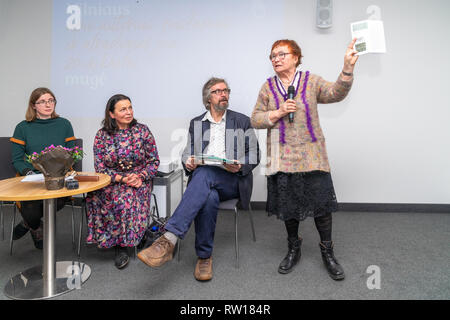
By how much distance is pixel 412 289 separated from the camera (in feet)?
5.77

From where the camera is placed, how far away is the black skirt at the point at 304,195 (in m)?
1.87

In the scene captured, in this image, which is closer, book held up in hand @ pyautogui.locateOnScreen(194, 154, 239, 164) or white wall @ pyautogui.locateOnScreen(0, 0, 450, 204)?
book held up in hand @ pyautogui.locateOnScreen(194, 154, 239, 164)

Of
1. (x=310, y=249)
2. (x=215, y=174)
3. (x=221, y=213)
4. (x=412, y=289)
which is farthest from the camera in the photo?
(x=221, y=213)

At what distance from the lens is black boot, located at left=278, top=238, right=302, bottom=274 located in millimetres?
1983

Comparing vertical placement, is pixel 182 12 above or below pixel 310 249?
above

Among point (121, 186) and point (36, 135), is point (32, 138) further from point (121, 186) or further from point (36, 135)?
point (121, 186)

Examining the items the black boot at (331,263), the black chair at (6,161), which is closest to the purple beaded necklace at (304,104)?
the black boot at (331,263)

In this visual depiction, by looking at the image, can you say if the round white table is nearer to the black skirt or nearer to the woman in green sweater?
the woman in green sweater

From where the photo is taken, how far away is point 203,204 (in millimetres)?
1924

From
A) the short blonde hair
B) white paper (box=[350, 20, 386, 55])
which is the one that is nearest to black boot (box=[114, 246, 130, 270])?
the short blonde hair

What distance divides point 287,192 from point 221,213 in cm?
154

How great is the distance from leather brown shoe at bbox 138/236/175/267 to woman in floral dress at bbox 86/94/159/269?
0.43m

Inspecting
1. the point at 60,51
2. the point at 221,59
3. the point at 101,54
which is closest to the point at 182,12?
the point at 221,59

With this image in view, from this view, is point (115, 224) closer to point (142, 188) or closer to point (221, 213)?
point (142, 188)
